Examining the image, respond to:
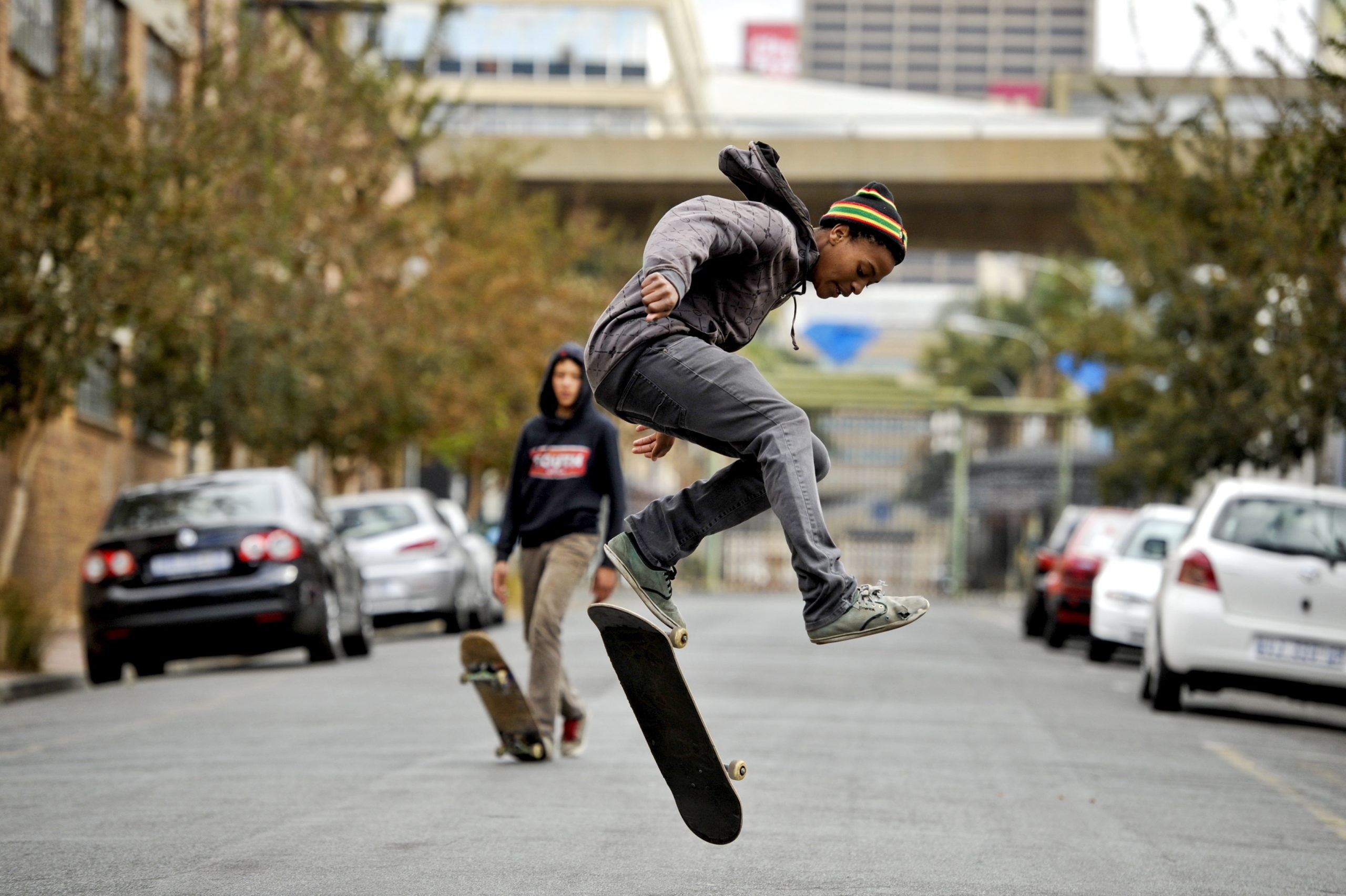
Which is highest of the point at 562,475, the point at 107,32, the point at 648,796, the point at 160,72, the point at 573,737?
the point at 107,32

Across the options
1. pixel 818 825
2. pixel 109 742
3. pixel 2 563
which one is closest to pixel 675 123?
pixel 2 563

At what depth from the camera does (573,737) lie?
10141mm

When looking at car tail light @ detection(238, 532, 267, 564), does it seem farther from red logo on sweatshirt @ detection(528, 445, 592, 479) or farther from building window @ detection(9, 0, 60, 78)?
building window @ detection(9, 0, 60, 78)

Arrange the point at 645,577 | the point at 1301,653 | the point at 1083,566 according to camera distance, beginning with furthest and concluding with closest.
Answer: the point at 1083,566, the point at 1301,653, the point at 645,577

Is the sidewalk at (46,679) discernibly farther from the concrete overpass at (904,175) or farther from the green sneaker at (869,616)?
the concrete overpass at (904,175)

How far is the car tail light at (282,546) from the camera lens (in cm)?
1625

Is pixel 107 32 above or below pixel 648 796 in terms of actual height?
above

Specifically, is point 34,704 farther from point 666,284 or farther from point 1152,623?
point 666,284

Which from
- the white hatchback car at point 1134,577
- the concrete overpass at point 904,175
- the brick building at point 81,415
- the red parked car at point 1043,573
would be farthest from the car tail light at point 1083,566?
the concrete overpass at point 904,175

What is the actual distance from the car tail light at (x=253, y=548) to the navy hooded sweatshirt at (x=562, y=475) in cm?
650

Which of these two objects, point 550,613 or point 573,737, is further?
point 573,737

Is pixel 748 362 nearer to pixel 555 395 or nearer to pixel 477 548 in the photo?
pixel 555 395

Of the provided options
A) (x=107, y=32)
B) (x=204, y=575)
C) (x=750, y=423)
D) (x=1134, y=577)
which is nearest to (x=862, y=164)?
(x=107, y=32)

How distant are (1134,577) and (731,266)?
1504 cm
